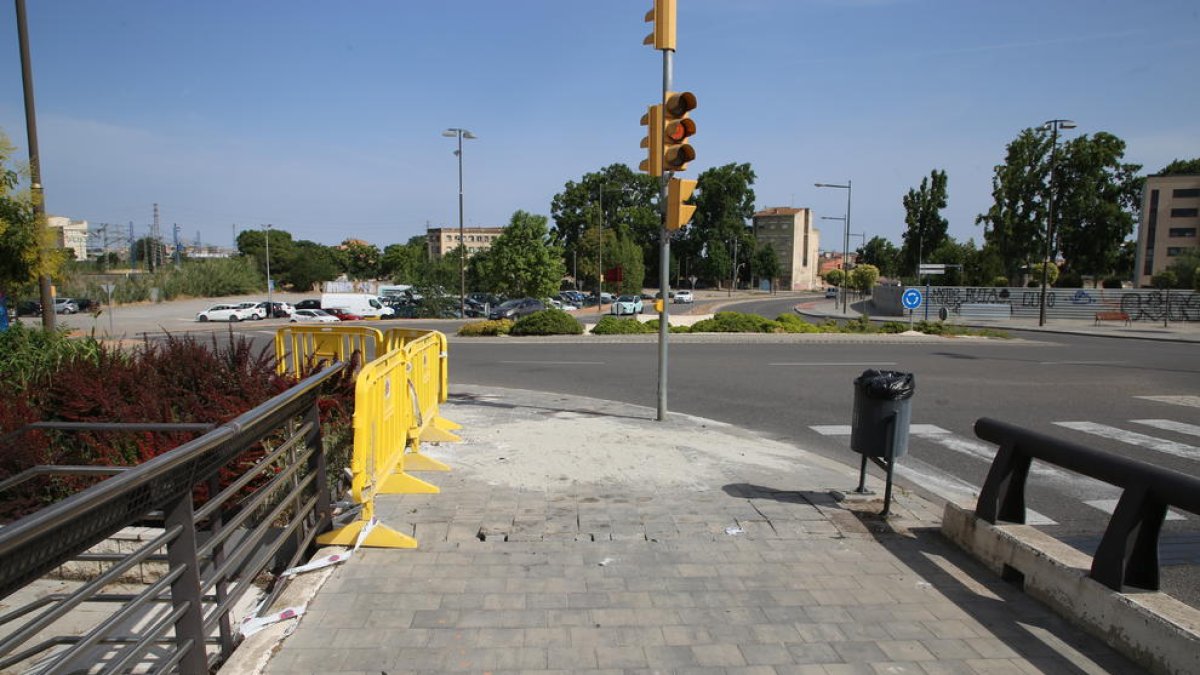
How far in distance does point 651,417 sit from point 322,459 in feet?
17.5

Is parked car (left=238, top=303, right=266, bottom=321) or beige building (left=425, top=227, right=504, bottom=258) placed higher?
beige building (left=425, top=227, right=504, bottom=258)

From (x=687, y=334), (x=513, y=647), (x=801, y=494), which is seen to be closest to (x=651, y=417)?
(x=801, y=494)

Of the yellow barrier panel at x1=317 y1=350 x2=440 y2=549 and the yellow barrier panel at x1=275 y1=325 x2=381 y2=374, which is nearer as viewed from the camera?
the yellow barrier panel at x1=317 y1=350 x2=440 y2=549

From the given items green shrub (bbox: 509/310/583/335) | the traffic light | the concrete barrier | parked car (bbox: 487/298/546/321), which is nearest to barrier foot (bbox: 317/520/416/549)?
the concrete barrier

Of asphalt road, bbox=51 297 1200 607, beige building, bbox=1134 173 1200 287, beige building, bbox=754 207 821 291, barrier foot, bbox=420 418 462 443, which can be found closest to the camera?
asphalt road, bbox=51 297 1200 607

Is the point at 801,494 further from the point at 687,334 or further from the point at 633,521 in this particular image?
the point at 687,334

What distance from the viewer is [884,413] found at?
513 cm

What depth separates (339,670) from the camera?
118 inches

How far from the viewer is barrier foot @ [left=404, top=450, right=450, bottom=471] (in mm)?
6125

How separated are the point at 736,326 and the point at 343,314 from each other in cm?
2723

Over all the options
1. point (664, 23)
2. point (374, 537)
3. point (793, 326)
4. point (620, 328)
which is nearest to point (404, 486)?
point (374, 537)

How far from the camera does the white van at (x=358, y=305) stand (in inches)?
1706

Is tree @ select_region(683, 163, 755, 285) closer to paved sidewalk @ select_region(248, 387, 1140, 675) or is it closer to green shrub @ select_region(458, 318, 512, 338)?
green shrub @ select_region(458, 318, 512, 338)

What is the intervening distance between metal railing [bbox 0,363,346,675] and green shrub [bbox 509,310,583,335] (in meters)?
18.4
